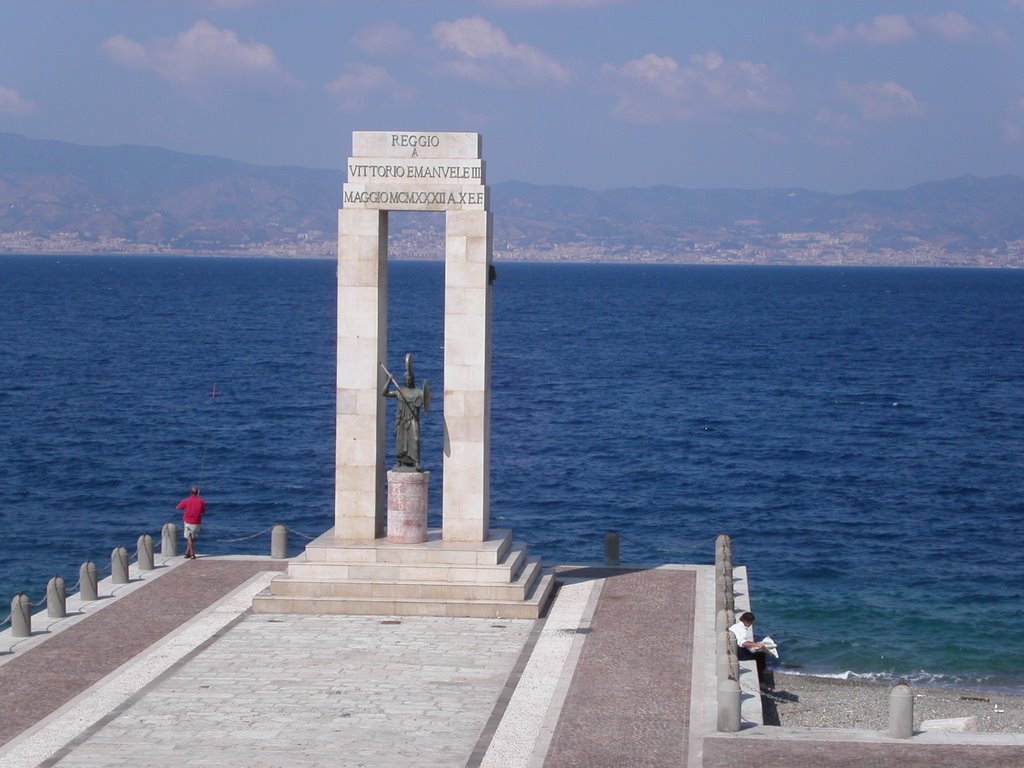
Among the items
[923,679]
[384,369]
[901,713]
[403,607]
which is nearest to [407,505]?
[403,607]

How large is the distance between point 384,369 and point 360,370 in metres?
0.47

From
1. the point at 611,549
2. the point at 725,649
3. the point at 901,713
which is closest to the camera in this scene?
the point at 901,713

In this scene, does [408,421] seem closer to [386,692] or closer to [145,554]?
[145,554]

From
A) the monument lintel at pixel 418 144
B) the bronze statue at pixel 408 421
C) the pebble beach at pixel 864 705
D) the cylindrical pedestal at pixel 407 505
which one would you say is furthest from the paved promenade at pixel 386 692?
the monument lintel at pixel 418 144

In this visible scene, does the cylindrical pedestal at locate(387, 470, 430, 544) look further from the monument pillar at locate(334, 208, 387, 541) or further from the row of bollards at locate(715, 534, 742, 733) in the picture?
the row of bollards at locate(715, 534, 742, 733)

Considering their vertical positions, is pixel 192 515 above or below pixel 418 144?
below

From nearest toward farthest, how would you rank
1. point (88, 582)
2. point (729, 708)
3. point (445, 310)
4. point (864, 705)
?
point (729, 708) → point (88, 582) → point (864, 705) → point (445, 310)

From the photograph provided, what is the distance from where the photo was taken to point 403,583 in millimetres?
30562

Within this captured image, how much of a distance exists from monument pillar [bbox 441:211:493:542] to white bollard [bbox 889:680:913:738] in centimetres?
1055

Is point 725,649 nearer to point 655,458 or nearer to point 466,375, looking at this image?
point 466,375

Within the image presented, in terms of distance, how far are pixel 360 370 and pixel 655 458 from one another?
35.2 meters

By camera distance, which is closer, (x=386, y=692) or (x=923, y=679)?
(x=386, y=692)

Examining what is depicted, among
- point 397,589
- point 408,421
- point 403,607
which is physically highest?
point 408,421

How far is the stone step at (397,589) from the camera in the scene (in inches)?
1198
